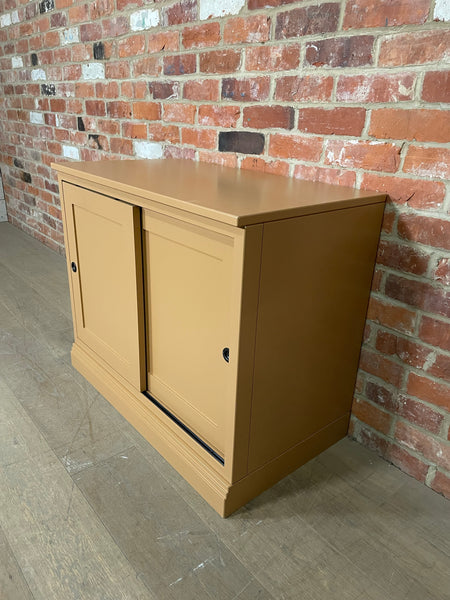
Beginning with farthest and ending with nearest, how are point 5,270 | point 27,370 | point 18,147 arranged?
point 18,147 < point 5,270 < point 27,370

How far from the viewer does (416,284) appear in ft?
4.29

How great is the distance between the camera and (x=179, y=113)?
6.48 feet

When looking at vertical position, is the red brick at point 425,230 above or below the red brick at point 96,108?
below

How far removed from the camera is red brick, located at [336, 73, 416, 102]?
1.20 meters

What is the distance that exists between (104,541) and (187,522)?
0.22 meters

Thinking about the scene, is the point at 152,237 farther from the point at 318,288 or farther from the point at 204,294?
the point at 318,288

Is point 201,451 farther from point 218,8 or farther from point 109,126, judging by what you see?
point 109,126

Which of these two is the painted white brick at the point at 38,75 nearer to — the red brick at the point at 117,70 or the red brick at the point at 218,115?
the red brick at the point at 117,70

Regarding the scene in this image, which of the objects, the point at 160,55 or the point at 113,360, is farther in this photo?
the point at 160,55

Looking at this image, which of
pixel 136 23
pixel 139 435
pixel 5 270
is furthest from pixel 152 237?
pixel 5 270

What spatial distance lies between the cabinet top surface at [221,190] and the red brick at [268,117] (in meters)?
0.17

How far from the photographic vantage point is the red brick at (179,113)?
75.2 inches

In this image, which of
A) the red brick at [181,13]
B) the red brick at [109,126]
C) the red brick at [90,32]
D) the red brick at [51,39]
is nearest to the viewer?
the red brick at [181,13]

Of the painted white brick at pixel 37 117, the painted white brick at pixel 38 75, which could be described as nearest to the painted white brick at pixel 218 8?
the painted white brick at pixel 38 75
